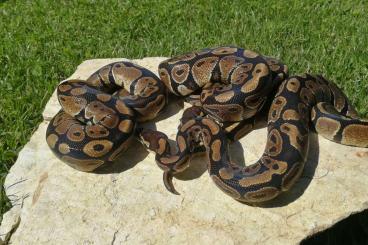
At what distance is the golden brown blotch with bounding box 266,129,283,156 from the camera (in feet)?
16.2

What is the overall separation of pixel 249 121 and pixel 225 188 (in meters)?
1.14

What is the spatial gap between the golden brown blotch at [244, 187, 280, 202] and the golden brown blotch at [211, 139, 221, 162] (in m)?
0.52

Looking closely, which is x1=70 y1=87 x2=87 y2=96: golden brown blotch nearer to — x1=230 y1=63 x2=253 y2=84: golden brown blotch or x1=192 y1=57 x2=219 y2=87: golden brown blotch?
x1=192 y1=57 x2=219 y2=87: golden brown blotch

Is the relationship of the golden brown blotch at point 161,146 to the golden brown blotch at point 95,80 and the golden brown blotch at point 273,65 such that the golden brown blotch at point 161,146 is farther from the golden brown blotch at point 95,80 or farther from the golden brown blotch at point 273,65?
the golden brown blotch at point 273,65

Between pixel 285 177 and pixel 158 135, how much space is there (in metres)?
1.48

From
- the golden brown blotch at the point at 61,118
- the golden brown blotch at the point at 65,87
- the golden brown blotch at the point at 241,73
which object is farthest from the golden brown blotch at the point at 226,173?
the golden brown blotch at the point at 65,87

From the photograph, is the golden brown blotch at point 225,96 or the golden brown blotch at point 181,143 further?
the golden brown blotch at point 225,96

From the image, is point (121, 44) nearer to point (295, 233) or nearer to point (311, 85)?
point (311, 85)

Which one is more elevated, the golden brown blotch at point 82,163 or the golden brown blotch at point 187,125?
the golden brown blotch at point 187,125

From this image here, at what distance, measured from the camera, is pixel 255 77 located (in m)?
5.41

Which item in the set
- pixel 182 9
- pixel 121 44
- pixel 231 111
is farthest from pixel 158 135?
pixel 182 9

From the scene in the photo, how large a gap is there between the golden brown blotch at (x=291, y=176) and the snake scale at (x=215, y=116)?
11 millimetres

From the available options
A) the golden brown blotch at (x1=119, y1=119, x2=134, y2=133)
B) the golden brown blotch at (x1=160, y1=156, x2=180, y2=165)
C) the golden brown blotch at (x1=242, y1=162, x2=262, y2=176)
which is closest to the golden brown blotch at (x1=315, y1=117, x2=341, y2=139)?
the golden brown blotch at (x1=242, y1=162, x2=262, y2=176)

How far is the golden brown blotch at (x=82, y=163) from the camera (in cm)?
502
